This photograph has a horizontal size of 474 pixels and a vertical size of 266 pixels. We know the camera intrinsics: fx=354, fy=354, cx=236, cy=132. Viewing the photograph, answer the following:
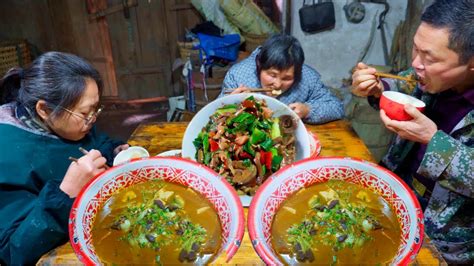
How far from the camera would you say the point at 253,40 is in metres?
5.22

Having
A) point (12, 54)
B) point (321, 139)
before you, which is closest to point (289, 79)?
point (321, 139)

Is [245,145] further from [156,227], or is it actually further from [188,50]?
[188,50]

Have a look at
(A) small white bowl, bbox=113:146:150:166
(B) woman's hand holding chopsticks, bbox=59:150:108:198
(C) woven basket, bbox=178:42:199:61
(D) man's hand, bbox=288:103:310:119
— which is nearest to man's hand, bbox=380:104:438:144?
(D) man's hand, bbox=288:103:310:119

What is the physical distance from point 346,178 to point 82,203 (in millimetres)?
925

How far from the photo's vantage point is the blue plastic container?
4852 millimetres

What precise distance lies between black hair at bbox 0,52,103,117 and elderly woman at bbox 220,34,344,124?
3.33 ft

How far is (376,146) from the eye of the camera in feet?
13.9

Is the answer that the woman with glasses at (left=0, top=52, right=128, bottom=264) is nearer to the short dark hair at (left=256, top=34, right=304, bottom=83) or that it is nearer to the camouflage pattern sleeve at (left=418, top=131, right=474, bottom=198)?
the short dark hair at (left=256, top=34, right=304, bottom=83)

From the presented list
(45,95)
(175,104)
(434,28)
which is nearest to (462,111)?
(434,28)

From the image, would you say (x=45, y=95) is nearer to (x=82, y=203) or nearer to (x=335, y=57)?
(x=82, y=203)

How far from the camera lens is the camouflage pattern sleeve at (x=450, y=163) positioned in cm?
146

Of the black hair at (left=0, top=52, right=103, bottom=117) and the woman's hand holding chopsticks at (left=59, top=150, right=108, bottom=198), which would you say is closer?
the woman's hand holding chopsticks at (left=59, top=150, right=108, bottom=198)

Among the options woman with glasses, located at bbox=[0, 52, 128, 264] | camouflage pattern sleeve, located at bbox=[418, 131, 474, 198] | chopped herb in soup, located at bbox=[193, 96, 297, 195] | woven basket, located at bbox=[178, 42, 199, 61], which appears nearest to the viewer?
woman with glasses, located at bbox=[0, 52, 128, 264]

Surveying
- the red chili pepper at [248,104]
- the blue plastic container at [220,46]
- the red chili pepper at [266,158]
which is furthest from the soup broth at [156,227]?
the blue plastic container at [220,46]
